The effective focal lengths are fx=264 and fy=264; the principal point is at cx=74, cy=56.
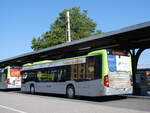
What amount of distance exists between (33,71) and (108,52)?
960 cm

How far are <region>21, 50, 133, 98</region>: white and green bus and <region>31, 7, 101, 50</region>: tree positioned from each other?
91.2 ft

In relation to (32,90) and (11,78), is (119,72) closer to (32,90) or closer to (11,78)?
(32,90)

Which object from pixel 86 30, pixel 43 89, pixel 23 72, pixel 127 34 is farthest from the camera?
pixel 86 30

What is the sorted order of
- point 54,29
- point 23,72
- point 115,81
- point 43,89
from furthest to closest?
point 54,29
point 23,72
point 43,89
point 115,81

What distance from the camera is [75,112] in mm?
10648

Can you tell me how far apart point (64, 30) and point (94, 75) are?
34513 millimetres

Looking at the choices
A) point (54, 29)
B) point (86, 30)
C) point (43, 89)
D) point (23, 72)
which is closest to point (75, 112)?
point (43, 89)

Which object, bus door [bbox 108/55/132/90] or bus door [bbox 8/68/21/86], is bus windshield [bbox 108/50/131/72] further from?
bus door [bbox 8/68/21/86]

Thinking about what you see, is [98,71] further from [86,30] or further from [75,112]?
[86,30]

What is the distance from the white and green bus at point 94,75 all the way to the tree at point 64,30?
27.8 m

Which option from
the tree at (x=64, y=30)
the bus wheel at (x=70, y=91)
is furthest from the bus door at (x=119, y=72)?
the tree at (x=64, y=30)

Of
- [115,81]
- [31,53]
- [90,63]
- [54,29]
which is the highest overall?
[54,29]

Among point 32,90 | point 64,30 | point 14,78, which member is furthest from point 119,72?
point 64,30

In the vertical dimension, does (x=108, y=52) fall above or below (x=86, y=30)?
below
